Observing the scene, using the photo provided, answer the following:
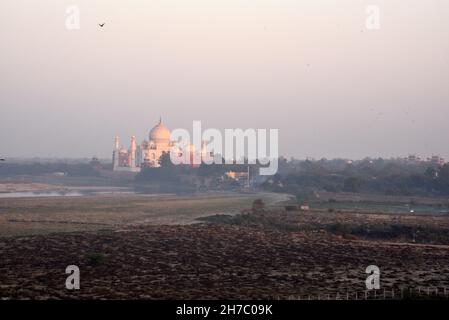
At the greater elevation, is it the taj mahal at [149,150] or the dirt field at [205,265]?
the taj mahal at [149,150]

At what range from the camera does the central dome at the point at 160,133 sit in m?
86.1

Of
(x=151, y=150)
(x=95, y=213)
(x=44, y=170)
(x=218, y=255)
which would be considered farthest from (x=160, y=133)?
(x=218, y=255)

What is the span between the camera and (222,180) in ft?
227

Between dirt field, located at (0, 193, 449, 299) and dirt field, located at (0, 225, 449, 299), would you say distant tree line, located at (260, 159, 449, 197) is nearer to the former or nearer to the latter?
dirt field, located at (0, 193, 449, 299)

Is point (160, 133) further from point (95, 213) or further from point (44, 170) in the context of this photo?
point (95, 213)

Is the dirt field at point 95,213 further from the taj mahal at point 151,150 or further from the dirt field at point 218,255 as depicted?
the taj mahal at point 151,150

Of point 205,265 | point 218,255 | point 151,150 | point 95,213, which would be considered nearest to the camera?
point 205,265

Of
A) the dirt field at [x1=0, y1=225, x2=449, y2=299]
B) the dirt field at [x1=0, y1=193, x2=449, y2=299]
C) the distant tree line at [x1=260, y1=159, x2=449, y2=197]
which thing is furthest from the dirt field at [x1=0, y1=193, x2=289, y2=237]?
the distant tree line at [x1=260, y1=159, x2=449, y2=197]

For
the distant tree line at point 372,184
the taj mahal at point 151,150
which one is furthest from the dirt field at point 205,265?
the taj mahal at point 151,150

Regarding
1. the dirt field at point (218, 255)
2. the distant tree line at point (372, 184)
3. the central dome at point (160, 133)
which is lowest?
the dirt field at point (218, 255)

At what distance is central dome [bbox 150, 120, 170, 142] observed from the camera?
86.1m

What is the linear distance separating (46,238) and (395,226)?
14654mm

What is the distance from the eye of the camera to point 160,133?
282 ft
